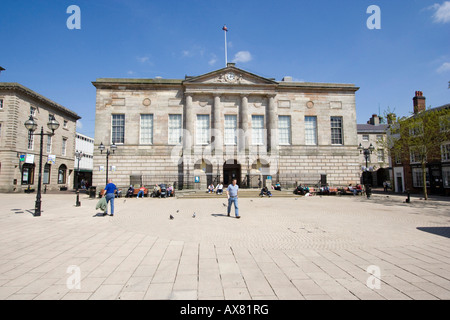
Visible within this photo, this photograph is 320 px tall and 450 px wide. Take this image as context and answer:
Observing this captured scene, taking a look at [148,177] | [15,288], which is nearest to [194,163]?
[148,177]

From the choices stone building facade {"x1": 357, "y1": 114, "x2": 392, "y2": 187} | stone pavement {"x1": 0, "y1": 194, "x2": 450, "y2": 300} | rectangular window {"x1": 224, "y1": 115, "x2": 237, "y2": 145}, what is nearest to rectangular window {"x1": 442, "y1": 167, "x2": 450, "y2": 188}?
stone building facade {"x1": 357, "y1": 114, "x2": 392, "y2": 187}

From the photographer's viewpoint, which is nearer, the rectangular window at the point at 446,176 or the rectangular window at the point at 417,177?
the rectangular window at the point at 446,176

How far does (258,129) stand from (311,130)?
7109 millimetres

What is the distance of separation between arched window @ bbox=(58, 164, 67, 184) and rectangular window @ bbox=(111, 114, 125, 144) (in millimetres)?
18432

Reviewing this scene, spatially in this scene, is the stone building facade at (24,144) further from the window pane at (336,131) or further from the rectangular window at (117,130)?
the window pane at (336,131)

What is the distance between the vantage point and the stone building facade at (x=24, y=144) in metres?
29.8

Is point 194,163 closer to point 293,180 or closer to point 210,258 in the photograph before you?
point 293,180

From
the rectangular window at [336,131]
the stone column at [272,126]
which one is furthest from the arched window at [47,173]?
the rectangular window at [336,131]

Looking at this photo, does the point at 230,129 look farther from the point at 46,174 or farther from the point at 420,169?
the point at 46,174

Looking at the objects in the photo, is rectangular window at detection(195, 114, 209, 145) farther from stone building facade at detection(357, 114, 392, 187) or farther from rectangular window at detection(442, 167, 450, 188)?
stone building facade at detection(357, 114, 392, 187)

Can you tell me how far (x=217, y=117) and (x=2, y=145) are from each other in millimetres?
28151

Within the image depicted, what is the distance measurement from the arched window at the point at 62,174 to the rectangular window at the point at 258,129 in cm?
3345

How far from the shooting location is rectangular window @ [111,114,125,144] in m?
28.1

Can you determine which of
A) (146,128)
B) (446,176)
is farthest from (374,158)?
(146,128)
